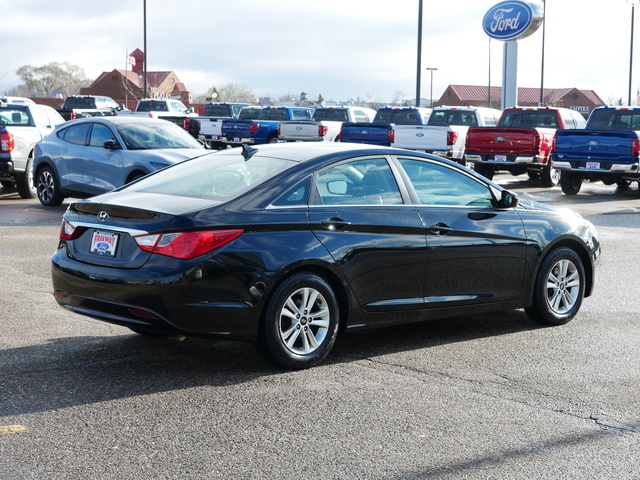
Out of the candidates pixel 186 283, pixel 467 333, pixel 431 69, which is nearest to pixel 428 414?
pixel 186 283

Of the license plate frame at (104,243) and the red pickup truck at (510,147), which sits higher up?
the red pickup truck at (510,147)

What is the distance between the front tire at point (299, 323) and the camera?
19.3 ft

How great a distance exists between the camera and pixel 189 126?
34.0 metres

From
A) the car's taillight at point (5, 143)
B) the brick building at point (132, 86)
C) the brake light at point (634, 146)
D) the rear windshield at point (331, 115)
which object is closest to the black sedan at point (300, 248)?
the car's taillight at point (5, 143)

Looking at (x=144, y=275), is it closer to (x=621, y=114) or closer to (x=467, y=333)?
(x=467, y=333)

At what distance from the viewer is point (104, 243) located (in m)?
5.97

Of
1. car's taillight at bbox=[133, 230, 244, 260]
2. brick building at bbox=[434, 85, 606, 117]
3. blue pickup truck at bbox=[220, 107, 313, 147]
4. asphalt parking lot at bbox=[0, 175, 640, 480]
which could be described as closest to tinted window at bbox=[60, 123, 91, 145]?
asphalt parking lot at bbox=[0, 175, 640, 480]

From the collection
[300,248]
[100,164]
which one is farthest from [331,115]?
[300,248]

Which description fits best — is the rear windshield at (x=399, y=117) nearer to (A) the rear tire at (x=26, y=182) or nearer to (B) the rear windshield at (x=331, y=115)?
(B) the rear windshield at (x=331, y=115)

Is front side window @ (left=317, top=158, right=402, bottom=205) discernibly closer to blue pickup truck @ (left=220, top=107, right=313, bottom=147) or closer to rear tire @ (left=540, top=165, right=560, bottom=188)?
rear tire @ (left=540, top=165, right=560, bottom=188)

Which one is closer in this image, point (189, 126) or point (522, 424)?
point (522, 424)

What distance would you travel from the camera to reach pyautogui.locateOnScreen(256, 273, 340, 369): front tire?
19.3 ft

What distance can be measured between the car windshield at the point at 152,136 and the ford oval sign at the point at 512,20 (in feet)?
84.7

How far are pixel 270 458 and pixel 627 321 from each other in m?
4.57
